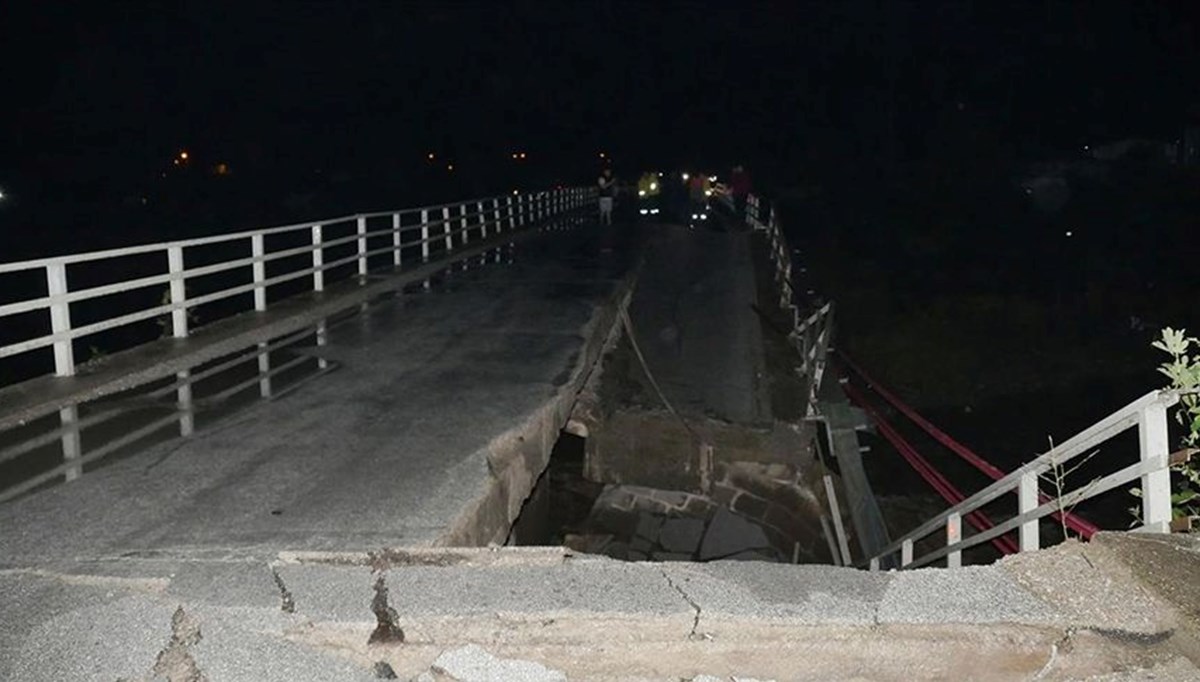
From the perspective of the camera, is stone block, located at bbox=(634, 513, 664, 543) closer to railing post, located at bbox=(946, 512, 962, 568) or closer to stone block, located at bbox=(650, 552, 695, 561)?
stone block, located at bbox=(650, 552, 695, 561)

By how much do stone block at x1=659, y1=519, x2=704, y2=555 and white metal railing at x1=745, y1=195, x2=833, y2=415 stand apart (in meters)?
2.22

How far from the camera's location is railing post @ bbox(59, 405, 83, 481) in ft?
21.6

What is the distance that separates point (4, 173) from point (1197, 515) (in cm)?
8055

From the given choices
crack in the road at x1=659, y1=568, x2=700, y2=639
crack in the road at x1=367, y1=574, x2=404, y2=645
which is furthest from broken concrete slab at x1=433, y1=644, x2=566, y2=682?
crack in the road at x1=659, y1=568, x2=700, y2=639

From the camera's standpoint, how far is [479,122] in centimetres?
13200

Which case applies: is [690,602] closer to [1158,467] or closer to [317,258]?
[1158,467]

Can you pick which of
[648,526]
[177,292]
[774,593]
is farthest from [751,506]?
[774,593]

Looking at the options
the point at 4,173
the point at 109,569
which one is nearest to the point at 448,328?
the point at 109,569

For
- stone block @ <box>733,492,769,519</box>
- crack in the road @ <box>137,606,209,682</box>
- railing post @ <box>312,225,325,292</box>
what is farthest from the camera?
railing post @ <box>312,225,325,292</box>

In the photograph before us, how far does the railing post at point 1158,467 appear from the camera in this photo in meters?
4.91

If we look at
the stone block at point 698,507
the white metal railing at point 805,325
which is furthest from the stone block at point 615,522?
the white metal railing at point 805,325

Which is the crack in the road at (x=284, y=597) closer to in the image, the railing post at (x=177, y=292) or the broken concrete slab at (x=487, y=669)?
the broken concrete slab at (x=487, y=669)

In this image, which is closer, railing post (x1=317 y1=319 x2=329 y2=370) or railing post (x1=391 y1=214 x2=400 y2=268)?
railing post (x1=317 y1=319 x2=329 y2=370)

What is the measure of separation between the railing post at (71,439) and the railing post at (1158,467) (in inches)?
250
